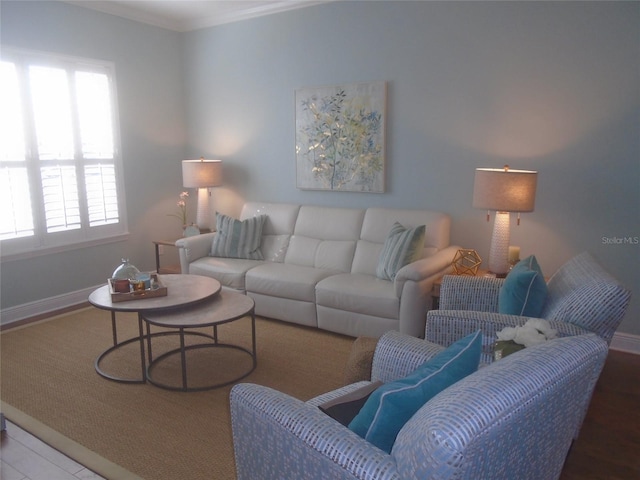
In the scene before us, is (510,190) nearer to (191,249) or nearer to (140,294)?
(140,294)

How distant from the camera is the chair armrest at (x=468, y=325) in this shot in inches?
86.0

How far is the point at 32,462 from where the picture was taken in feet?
7.35

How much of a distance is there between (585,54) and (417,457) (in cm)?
328

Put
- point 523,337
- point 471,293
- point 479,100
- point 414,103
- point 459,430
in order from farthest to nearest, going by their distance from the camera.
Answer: point 414,103
point 479,100
point 471,293
point 523,337
point 459,430

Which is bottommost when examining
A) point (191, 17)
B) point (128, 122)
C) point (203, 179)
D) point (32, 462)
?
point (32, 462)

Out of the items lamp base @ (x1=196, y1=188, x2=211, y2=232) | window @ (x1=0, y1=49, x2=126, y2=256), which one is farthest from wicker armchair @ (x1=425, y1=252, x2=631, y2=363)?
window @ (x1=0, y1=49, x2=126, y2=256)

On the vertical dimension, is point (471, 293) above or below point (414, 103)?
below

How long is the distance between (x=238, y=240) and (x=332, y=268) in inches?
37.5

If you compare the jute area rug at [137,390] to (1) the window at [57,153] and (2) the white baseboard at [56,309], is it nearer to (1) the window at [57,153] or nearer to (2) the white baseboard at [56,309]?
(2) the white baseboard at [56,309]

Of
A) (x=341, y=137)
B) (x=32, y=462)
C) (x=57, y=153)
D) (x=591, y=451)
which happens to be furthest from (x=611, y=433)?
(x=57, y=153)

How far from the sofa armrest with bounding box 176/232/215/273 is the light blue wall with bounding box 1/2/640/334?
0.86 m

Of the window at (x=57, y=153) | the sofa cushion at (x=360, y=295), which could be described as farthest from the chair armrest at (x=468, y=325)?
the window at (x=57, y=153)

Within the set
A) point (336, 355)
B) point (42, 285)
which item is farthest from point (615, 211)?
point (42, 285)

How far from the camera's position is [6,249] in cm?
392
